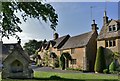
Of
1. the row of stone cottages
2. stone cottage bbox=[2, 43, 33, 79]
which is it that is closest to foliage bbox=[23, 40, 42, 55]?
the row of stone cottages

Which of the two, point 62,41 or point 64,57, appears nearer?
point 64,57

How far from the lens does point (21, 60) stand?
77.0ft

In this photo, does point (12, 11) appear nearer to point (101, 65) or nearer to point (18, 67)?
point (18, 67)

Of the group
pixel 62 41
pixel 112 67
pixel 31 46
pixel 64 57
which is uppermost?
pixel 31 46

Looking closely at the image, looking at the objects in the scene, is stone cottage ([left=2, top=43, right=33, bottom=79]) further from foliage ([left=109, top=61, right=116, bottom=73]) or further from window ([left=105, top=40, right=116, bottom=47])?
window ([left=105, top=40, right=116, bottom=47])

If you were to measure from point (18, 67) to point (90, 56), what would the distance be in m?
16.9

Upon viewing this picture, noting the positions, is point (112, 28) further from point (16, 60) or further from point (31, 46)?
point (31, 46)

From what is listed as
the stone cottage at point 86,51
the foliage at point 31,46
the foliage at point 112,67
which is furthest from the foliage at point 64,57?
the foliage at point 31,46

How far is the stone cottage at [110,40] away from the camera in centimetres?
3222

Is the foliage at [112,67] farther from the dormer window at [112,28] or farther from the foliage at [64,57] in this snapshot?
the foliage at [64,57]

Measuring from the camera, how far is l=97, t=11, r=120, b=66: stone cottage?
32.2 meters

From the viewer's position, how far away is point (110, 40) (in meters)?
33.6

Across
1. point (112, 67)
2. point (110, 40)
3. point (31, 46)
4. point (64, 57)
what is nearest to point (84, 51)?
point (110, 40)

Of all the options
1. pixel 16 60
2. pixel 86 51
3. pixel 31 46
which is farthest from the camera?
pixel 31 46
